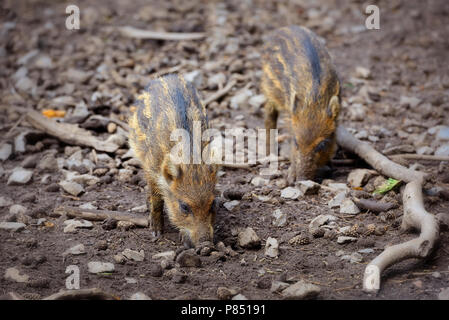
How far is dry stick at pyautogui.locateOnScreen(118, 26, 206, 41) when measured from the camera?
395 inches

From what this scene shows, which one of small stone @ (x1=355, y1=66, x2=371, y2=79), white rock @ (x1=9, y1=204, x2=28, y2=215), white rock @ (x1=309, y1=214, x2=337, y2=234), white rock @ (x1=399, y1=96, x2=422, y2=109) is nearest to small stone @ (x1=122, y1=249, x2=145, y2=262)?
white rock @ (x1=9, y1=204, x2=28, y2=215)

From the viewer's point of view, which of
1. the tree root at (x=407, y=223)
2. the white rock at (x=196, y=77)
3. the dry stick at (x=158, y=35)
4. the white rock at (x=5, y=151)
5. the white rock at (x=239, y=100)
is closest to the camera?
the tree root at (x=407, y=223)

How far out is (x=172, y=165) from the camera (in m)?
5.23

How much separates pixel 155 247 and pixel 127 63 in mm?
4802

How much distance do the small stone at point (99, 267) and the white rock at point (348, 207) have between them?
2482mm

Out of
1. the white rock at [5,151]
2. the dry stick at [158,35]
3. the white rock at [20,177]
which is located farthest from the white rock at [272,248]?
the dry stick at [158,35]

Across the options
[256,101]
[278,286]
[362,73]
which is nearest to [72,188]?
[278,286]

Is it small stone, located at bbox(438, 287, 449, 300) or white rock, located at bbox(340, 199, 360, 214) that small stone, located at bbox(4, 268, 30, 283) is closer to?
white rock, located at bbox(340, 199, 360, 214)

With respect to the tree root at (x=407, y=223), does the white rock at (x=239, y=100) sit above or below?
above

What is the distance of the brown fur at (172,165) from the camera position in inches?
203

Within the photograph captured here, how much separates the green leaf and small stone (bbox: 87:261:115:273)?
3.02 m

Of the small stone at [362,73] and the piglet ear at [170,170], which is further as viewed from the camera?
the small stone at [362,73]

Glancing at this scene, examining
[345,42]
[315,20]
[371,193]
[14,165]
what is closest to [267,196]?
[371,193]

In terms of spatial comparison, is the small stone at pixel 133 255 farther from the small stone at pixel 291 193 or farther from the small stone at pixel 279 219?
the small stone at pixel 291 193
